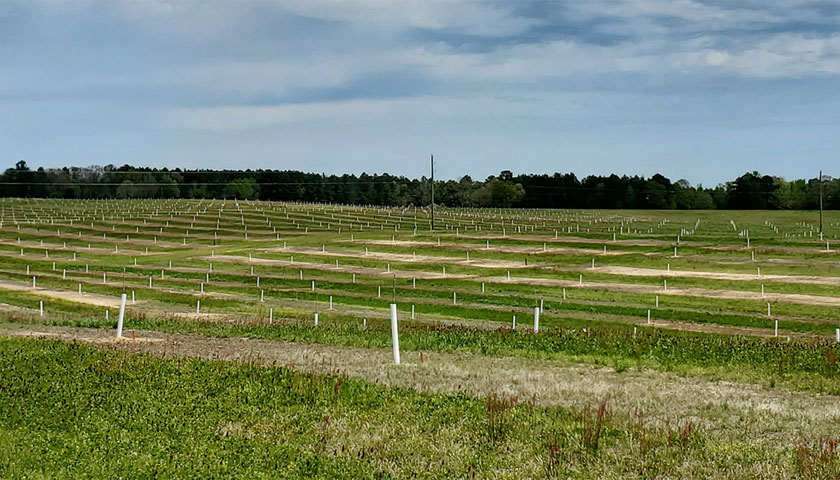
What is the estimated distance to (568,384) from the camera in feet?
53.4

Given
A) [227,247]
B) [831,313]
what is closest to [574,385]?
[831,313]

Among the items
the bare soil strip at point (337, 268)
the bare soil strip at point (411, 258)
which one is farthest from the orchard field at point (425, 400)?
the bare soil strip at point (411, 258)

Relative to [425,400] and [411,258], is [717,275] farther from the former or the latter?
[425,400]

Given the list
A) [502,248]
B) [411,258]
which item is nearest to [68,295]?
[411,258]

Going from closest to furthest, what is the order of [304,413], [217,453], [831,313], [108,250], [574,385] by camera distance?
[217,453] < [304,413] < [574,385] < [831,313] < [108,250]

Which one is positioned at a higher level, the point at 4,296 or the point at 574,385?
→ the point at 574,385

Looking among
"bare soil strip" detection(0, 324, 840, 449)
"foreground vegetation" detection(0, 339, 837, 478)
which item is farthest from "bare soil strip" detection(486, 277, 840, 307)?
"foreground vegetation" detection(0, 339, 837, 478)

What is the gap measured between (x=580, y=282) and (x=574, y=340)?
45.1 metres

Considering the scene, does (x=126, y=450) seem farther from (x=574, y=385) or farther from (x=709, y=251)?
(x=709, y=251)

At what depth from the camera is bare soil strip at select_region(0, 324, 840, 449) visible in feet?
42.2

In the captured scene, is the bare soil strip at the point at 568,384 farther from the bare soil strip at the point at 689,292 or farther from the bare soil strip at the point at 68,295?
the bare soil strip at the point at 689,292

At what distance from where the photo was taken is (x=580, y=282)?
6831 cm

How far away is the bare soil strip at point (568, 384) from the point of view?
1285 cm

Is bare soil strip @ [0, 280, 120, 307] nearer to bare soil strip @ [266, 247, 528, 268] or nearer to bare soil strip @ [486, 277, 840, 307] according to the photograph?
bare soil strip @ [266, 247, 528, 268]
